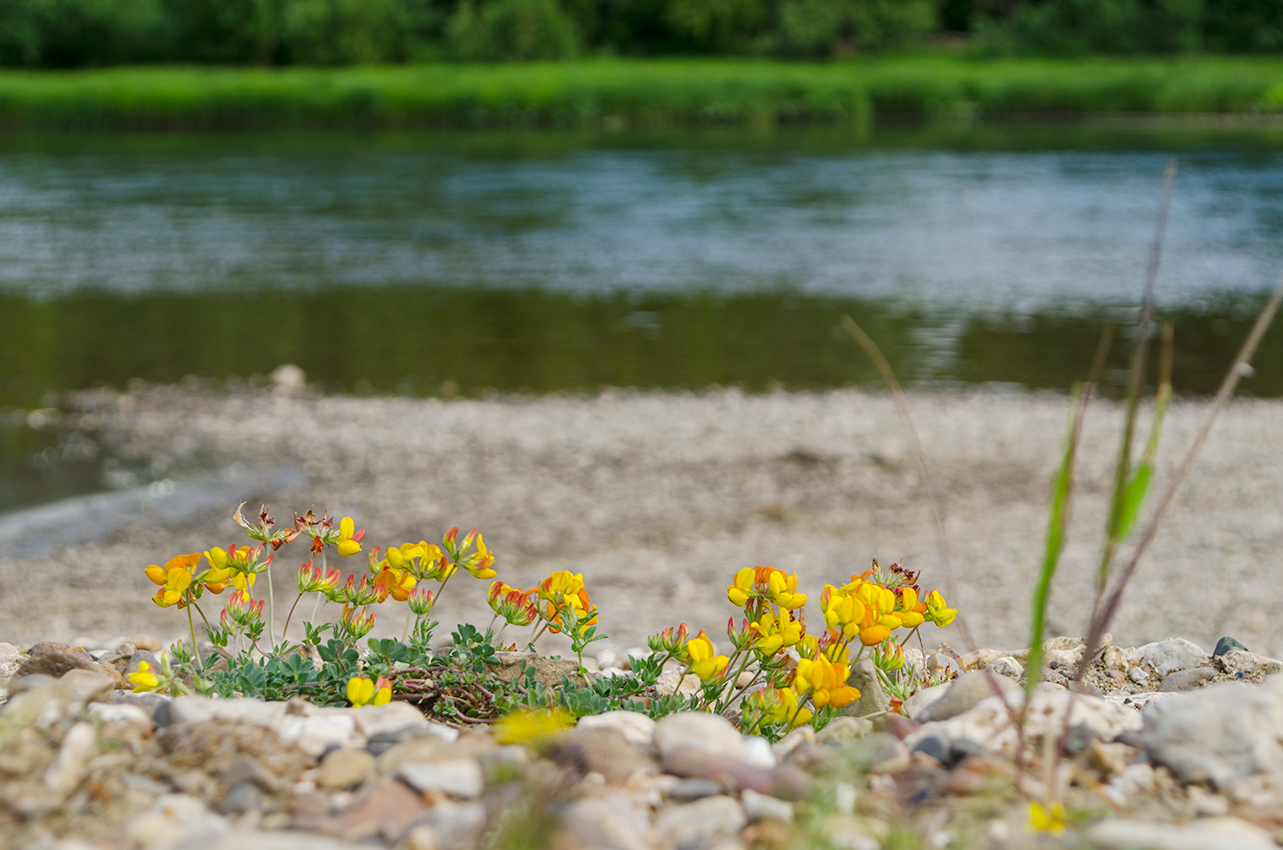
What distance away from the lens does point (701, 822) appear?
64.7 inches

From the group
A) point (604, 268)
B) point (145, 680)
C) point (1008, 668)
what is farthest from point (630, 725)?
point (604, 268)

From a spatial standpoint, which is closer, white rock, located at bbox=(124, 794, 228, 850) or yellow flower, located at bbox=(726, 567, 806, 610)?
white rock, located at bbox=(124, 794, 228, 850)

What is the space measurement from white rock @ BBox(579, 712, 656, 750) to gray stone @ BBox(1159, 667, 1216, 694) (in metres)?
1.52

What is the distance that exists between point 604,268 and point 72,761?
57.3ft

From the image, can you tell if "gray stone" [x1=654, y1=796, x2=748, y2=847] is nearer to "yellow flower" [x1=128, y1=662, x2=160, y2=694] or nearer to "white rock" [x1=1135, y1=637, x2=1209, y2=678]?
"yellow flower" [x1=128, y1=662, x2=160, y2=694]

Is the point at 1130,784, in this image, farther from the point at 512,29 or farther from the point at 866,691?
the point at 512,29

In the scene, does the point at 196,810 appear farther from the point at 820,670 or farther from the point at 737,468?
the point at 737,468

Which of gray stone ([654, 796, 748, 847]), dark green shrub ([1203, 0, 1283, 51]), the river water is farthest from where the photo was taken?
dark green shrub ([1203, 0, 1283, 51])

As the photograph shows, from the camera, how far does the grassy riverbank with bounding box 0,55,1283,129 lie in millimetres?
46375

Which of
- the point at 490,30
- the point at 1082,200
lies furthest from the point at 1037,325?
the point at 490,30

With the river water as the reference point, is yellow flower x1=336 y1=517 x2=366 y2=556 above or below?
above

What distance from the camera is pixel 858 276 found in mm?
18219

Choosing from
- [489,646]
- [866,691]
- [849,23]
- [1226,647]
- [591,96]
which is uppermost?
[849,23]

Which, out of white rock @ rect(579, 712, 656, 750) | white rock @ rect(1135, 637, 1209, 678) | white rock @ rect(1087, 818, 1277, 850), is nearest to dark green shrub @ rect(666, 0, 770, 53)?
white rock @ rect(1135, 637, 1209, 678)
